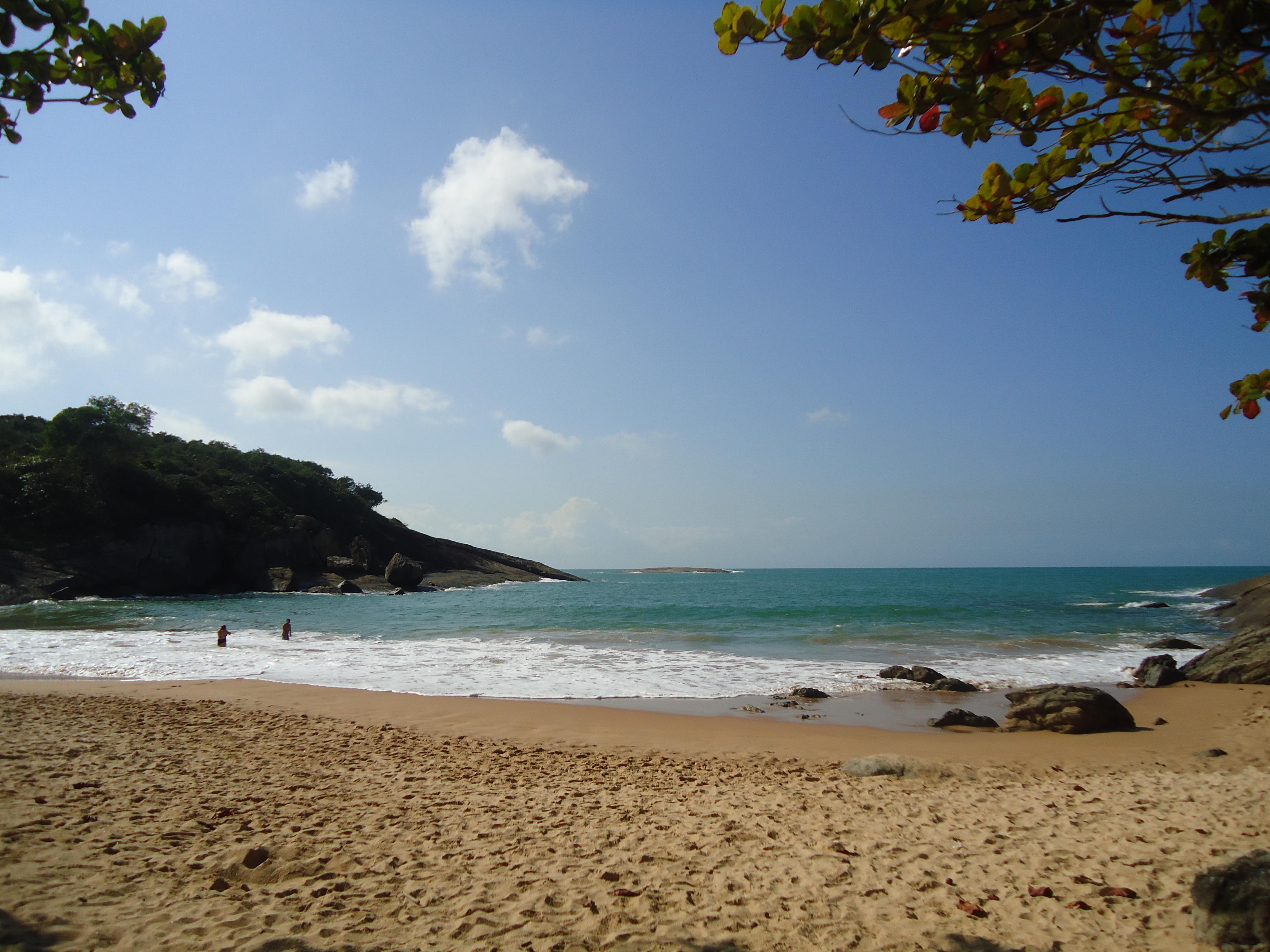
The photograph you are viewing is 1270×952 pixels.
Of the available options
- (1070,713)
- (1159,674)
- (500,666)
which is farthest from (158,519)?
(1159,674)

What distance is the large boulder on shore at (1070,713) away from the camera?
35.4ft

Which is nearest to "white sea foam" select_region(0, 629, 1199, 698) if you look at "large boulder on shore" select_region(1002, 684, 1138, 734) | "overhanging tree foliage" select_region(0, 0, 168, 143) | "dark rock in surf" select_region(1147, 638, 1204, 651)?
"dark rock in surf" select_region(1147, 638, 1204, 651)

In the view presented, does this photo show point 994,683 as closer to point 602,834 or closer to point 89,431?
point 602,834

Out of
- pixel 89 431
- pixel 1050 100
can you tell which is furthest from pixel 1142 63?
pixel 89 431

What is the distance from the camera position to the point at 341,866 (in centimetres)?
504

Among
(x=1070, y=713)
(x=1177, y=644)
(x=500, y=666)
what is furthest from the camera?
(x=1177, y=644)

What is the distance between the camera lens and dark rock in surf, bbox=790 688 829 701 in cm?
1400

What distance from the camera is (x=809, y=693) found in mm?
14094

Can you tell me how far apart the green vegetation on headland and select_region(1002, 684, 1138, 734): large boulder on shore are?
49.1 meters

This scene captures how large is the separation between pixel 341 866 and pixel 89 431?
59767 millimetres

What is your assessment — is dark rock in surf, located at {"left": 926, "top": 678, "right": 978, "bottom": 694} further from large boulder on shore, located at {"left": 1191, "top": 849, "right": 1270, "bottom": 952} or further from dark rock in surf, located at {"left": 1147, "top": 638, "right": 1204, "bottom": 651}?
dark rock in surf, located at {"left": 1147, "top": 638, "right": 1204, "bottom": 651}

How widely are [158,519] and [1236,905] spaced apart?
6276cm

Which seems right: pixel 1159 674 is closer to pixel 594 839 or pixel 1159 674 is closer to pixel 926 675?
pixel 926 675

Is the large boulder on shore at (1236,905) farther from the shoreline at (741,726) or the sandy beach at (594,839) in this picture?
the shoreline at (741,726)
